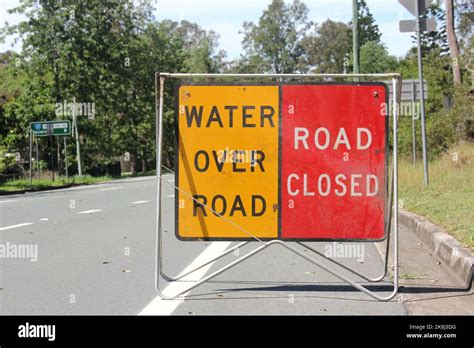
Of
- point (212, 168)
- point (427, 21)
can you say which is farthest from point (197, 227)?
point (427, 21)

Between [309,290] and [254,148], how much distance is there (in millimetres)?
1426

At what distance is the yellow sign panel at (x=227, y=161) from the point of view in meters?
6.82

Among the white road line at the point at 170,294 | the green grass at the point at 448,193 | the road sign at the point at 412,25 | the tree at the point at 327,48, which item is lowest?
the white road line at the point at 170,294

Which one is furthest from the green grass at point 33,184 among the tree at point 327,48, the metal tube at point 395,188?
the tree at point 327,48

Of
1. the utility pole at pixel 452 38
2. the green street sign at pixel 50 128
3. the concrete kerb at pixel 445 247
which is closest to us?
the concrete kerb at pixel 445 247

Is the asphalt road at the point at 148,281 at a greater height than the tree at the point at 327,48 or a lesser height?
lesser

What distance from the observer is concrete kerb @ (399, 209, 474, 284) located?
24.9ft

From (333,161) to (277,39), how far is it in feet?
295

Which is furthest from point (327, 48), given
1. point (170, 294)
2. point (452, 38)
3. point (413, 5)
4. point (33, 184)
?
point (170, 294)

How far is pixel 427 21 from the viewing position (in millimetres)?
15961

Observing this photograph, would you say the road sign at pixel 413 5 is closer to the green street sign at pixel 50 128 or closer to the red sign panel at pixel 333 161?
the red sign panel at pixel 333 161

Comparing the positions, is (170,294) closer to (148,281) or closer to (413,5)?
(148,281)
